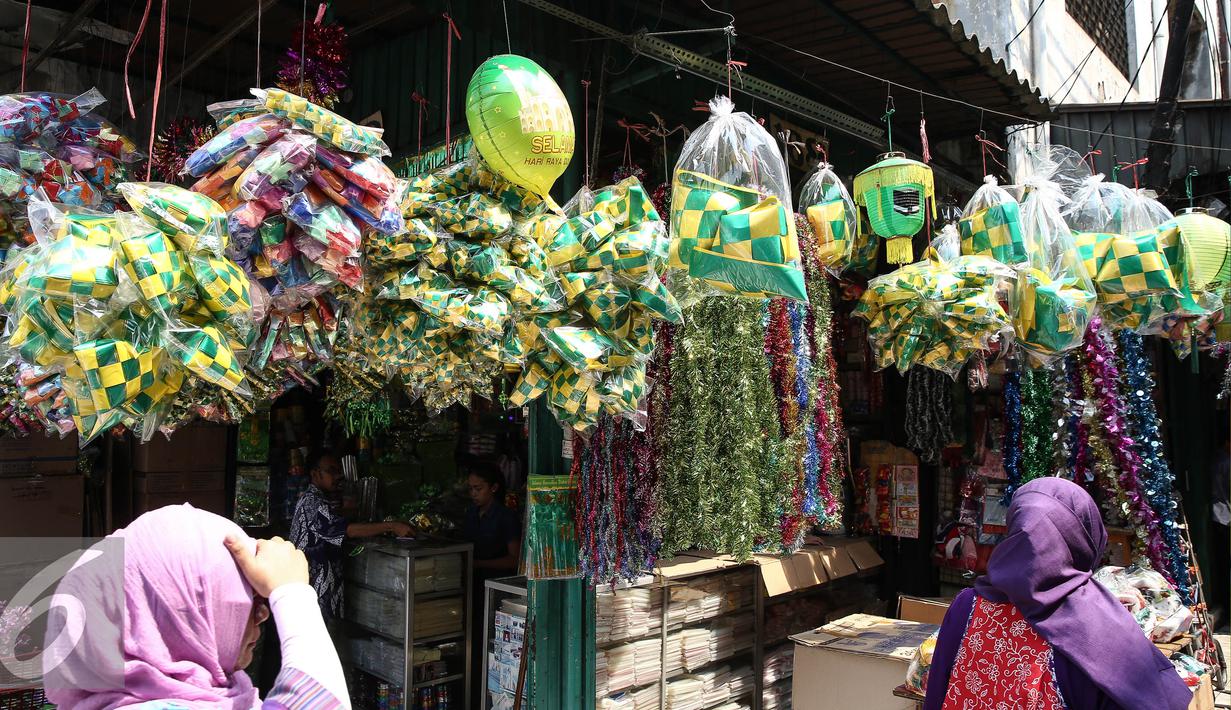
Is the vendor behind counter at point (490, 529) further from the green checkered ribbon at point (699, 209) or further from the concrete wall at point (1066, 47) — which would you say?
the concrete wall at point (1066, 47)

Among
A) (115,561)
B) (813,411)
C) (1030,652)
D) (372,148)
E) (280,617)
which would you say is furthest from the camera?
(813,411)

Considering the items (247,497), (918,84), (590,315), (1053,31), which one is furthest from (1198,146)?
(247,497)

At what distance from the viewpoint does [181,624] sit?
4.22 feet

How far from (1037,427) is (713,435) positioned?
2.30m

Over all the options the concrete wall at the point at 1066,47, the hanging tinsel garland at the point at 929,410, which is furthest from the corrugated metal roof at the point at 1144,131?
the hanging tinsel garland at the point at 929,410

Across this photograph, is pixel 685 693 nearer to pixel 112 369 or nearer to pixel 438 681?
pixel 438 681

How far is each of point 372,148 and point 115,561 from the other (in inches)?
42.8

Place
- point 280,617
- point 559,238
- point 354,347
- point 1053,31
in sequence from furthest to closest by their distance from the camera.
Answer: point 1053,31 < point 354,347 < point 559,238 < point 280,617

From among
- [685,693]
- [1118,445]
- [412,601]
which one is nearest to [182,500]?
[412,601]

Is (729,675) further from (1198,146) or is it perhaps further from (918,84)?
(1198,146)

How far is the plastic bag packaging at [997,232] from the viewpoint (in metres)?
3.48

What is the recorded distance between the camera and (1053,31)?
7793mm

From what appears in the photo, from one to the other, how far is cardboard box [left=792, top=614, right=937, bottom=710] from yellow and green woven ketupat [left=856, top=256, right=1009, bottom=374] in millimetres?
1307

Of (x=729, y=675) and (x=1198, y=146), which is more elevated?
(x=1198, y=146)
